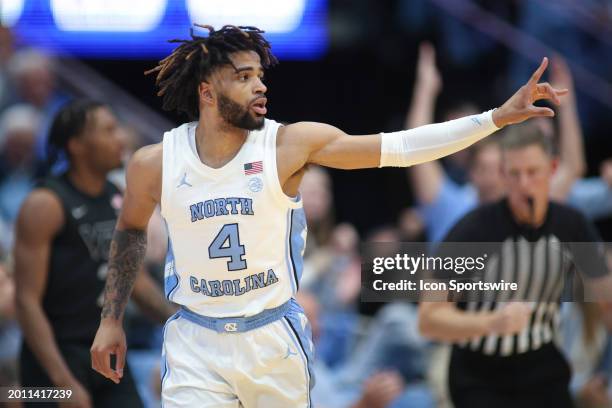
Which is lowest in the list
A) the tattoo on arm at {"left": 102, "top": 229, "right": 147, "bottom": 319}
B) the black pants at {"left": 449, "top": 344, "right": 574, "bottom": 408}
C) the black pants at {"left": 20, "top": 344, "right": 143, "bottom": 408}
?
the black pants at {"left": 449, "top": 344, "right": 574, "bottom": 408}

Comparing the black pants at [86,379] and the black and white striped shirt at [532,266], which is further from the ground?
the black and white striped shirt at [532,266]

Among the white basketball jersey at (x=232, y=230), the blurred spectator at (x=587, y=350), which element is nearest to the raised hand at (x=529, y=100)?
the white basketball jersey at (x=232, y=230)

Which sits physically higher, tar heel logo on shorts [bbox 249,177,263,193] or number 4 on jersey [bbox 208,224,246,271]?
tar heel logo on shorts [bbox 249,177,263,193]

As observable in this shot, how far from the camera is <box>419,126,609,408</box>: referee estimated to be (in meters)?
5.68

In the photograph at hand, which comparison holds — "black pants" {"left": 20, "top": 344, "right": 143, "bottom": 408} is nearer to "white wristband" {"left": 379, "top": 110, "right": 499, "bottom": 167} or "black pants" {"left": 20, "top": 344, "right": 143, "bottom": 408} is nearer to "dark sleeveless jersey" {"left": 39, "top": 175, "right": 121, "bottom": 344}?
"dark sleeveless jersey" {"left": 39, "top": 175, "right": 121, "bottom": 344}

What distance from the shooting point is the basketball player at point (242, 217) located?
444 cm

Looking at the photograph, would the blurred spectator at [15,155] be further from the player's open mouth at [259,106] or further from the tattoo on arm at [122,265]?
the player's open mouth at [259,106]

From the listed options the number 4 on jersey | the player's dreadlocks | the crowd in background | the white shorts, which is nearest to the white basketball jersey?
the number 4 on jersey

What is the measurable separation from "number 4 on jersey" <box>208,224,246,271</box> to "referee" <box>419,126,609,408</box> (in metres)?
1.46

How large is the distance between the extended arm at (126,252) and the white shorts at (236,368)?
307 millimetres

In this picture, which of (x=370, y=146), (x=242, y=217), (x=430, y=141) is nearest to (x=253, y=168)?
(x=242, y=217)

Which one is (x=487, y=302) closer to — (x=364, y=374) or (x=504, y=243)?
(x=504, y=243)

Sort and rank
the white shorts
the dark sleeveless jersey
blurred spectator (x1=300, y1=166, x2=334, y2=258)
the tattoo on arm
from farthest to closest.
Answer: blurred spectator (x1=300, y1=166, x2=334, y2=258) < the dark sleeveless jersey < the tattoo on arm < the white shorts

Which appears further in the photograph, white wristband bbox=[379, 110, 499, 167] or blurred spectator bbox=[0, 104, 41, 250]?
blurred spectator bbox=[0, 104, 41, 250]
